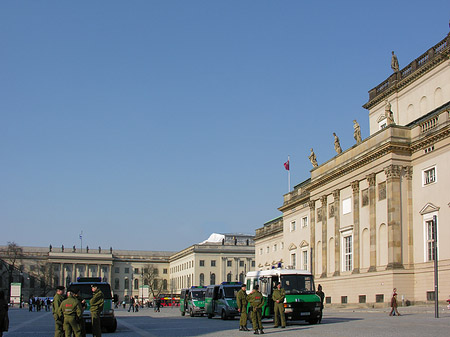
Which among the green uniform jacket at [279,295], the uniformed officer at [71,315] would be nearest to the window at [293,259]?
the green uniform jacket at [279,295]

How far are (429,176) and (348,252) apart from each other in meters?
11.9

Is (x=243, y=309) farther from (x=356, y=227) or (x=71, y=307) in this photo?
(x=356, y=227)

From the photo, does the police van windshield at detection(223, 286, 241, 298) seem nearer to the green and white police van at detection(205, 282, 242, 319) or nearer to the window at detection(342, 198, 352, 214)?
the green and white police van at detection(205, 282, 242, 319)

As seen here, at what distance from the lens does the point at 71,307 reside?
17.2 metres

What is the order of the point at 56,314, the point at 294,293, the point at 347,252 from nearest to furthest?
the point at 56,314, the point at 294,293, the point at 347,252

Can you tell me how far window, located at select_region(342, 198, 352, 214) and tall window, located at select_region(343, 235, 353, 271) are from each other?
2.10 m

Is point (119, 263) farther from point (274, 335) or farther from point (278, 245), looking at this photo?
point (274, 335)

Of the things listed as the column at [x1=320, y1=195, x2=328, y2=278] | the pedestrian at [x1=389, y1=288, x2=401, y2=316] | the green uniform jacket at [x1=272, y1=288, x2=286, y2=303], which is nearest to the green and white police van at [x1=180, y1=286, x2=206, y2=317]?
the column at [x1=320, y1=195, x2=328, y2=278]

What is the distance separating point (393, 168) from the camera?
44.9 metres

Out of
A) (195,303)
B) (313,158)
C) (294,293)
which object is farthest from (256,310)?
(313,158)

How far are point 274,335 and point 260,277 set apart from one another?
364 inches

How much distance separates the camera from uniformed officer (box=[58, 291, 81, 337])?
17203mm

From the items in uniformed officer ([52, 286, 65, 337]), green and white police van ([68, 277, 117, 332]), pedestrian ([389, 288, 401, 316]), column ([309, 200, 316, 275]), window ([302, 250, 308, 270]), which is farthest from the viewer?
window ([302, 250, 308, 270])

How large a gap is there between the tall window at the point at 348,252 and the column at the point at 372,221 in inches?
187
